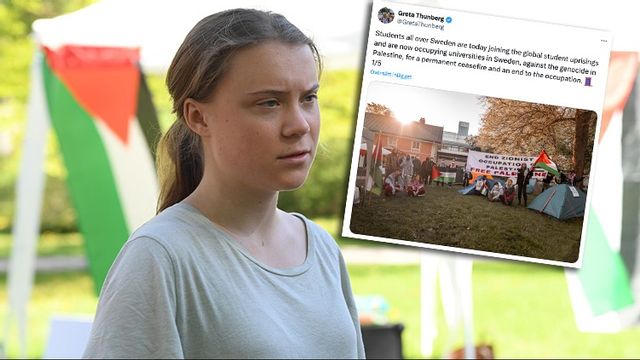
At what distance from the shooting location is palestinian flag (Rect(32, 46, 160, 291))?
14.4 ft

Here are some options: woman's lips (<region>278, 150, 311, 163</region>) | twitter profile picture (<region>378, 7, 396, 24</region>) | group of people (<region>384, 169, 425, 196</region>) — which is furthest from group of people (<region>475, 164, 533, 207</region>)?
woman's lips (<region>278, 150, 311, 163</region>)

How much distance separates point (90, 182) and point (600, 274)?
237 cm

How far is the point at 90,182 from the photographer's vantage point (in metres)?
4.47

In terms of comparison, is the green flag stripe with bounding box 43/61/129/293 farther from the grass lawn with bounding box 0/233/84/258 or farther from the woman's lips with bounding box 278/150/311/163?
the grass lawn with bounding box 0/233/84/258

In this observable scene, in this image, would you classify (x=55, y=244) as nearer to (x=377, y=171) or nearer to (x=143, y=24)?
(x=143, y=24)

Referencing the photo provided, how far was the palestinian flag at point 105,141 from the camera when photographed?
4.39 meters

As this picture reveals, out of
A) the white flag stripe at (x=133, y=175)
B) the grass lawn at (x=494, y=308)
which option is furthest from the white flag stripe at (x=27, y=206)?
the grass lawn at (x=494, y=308)

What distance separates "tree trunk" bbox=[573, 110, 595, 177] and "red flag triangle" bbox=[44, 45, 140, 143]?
10.2 ft

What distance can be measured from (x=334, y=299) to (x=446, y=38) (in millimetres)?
555

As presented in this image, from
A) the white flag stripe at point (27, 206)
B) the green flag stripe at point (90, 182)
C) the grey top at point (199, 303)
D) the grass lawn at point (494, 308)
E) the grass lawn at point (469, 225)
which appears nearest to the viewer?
the grey top at point (199, 303)

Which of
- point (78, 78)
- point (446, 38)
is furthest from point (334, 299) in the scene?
point (78, 78)

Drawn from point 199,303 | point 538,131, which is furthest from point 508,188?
point 199,303

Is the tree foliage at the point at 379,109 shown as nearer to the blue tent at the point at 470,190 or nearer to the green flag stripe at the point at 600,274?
the blue tent at the point at 470,190

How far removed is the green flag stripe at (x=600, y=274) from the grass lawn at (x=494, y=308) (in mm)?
2803
